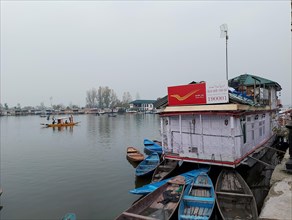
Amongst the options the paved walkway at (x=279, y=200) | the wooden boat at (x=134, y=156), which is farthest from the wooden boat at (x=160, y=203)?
the wooden boat at (x=134, y=156)

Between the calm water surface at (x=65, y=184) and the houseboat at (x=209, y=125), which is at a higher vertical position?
the houseboat at (x=209, y=125)

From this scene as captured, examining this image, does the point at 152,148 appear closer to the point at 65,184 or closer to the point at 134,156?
the point at 134,156

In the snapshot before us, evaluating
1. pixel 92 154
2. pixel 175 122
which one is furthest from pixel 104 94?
pixel 175 122

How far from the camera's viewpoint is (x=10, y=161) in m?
24.1

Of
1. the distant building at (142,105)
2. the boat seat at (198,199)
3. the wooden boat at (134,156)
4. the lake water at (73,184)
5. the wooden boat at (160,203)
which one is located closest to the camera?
the wooden boat at (160,203)

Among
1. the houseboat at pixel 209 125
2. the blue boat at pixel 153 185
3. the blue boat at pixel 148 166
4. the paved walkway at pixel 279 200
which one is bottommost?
the blue boat at pixel 148 166

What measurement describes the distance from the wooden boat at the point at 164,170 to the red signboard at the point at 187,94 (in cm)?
407

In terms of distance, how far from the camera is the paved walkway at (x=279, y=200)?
6289 mm

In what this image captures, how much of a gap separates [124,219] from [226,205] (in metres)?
4.65

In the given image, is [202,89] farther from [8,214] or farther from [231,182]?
[8,214]

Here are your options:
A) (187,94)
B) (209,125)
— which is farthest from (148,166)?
(187,94)

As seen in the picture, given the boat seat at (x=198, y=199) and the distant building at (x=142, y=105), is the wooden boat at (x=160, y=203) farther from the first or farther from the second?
the distant building at (x=142, y=105)

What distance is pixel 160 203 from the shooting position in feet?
33.9

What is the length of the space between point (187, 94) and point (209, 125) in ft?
7.65
